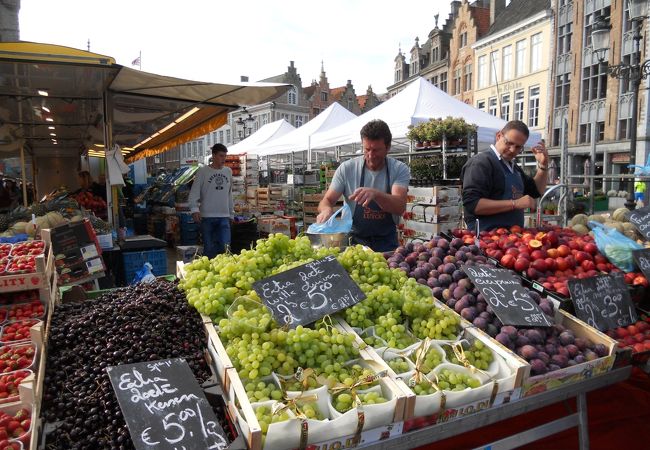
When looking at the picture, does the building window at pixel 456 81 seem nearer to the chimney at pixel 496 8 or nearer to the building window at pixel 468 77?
the building window at pixel 468 77

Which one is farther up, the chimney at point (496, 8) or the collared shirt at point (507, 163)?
the chimney at point (496, 8)

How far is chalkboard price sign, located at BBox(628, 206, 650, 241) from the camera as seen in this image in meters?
3.26

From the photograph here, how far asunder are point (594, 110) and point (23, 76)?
28.1 m

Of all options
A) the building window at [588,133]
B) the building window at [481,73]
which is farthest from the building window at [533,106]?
the building window at [481,73]

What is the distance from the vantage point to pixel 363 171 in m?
3.54

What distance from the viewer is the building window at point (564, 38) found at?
1100 inches

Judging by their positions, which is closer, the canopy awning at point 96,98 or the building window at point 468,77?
the canopy awning at point 96,98

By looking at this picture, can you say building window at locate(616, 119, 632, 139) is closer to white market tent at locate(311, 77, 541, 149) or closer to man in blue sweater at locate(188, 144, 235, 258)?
white market tent at locate(311, 77, 541, 149)

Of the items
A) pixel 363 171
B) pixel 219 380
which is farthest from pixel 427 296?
pixel 363 171

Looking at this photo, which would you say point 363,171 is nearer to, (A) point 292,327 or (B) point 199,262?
(B) point 199,262

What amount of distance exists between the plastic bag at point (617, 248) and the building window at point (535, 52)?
32087 mm

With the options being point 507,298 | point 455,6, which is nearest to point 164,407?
point 507,298

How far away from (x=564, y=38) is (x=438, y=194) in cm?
2787

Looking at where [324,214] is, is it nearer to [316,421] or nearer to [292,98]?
[316,421]
